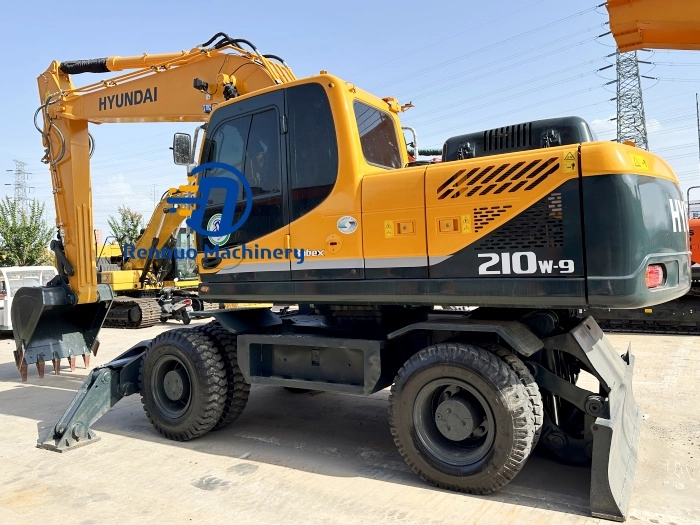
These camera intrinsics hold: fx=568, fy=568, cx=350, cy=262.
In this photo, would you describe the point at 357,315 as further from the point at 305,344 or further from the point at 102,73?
the point at 102,73

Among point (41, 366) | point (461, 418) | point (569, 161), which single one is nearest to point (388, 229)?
point (569, 161)

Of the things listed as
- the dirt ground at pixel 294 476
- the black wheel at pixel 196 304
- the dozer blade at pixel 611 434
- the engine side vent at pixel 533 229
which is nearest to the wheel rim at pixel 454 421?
the dirt ground at pixel 294 476

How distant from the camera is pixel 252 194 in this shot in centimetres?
496

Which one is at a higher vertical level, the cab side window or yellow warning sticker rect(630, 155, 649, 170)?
the cab side window

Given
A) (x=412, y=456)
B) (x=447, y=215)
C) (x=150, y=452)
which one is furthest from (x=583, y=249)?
(x=150, y=452)

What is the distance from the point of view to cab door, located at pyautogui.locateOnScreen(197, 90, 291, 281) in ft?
15.7

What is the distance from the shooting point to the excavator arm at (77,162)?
6613 millimetres

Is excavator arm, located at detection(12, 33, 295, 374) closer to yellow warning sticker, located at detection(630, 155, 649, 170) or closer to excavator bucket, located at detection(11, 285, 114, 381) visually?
excavator bucket, located at detection(11, 285, 114, 381)

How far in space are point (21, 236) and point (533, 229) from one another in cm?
2811

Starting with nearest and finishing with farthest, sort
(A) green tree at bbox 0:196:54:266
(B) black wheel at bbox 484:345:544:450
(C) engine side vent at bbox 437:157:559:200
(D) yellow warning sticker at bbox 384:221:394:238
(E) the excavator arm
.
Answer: (C) engine side vent at bbox 437:157:559:200 < (B) black wheel at bbox 484:345:544:450 < (D) yellow warning sticker at bbox 384:221:394:238 < (E) the excavator arm < (A) green tree at bbox 0:196:54:266

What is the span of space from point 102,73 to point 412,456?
6.18 metres

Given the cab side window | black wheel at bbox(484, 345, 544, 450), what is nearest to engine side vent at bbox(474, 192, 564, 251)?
black wheel at bbox(484, 345, 544, 450)

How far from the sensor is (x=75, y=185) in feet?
24.4

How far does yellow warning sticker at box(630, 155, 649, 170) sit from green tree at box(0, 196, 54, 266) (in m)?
27.2
